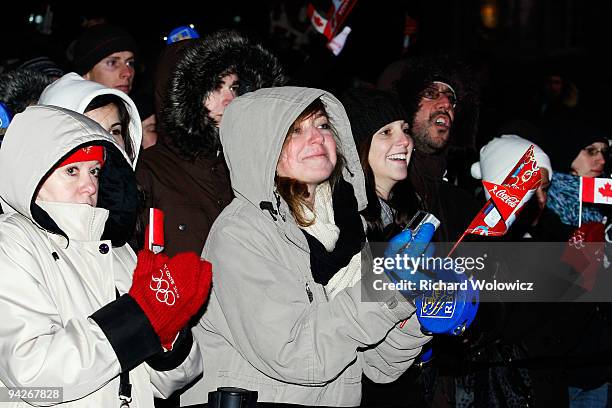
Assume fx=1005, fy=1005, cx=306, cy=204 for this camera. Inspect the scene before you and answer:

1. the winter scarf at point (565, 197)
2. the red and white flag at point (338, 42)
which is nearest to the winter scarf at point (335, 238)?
the winter scarf at point (565, 197)

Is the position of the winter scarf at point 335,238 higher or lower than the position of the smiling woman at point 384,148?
lower

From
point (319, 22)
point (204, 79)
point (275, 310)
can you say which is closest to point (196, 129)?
point (204, 79)

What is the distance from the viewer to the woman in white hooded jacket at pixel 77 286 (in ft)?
10.9

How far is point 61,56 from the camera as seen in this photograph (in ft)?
25.9

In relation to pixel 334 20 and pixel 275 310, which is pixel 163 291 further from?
pixel 334 20

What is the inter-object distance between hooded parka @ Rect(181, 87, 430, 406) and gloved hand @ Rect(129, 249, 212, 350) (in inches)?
14.2

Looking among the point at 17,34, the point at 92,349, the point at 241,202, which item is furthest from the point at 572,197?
the point at 17,34

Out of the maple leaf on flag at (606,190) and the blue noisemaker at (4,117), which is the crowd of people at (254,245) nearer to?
the blue noisemaker at (4,117)

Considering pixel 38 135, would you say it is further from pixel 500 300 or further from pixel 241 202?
pixel 500 300

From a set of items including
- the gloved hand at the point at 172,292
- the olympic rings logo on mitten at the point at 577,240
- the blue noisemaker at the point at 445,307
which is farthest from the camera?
the olympic rings logo on mitten at the point at 577,240

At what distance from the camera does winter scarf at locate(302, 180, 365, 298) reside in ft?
13.5

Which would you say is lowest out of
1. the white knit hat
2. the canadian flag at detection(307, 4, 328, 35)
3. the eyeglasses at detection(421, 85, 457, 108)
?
the white knit hat

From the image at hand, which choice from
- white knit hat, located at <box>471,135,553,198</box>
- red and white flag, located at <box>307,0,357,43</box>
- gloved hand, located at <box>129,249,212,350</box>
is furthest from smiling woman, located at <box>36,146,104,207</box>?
red and white flag, located at <box>307,0,357,43</box>

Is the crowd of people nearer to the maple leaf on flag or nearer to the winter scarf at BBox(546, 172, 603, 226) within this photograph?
the winter scarf at BBox(546, 172, 603, 226)
